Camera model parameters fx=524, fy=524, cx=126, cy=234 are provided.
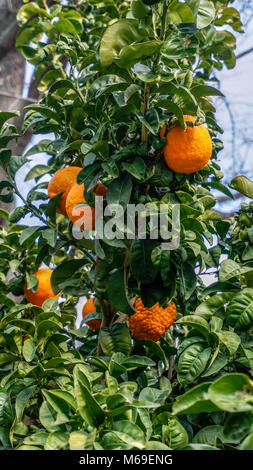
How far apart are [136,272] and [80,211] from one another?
0.14m

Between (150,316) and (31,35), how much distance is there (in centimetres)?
84

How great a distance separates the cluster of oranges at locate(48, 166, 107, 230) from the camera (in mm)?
837

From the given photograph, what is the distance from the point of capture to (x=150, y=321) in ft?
2.76

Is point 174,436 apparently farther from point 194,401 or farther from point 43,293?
point 43,293

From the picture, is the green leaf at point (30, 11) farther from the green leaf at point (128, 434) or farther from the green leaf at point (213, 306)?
the green leaf at point (128, 434)

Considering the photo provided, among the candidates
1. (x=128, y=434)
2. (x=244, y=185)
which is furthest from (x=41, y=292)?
(x=128, y=434)

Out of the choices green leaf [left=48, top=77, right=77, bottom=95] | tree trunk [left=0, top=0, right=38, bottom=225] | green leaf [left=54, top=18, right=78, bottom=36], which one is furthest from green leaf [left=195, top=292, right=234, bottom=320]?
tree trunk [left=0, top=0, right=38, bottom=225]

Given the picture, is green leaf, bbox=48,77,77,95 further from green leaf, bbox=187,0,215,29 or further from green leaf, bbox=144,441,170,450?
green leaf, bbox=144,441,170,450

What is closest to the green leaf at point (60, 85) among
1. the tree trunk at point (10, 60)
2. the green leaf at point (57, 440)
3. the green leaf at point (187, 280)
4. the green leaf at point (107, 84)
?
the green leaf at point (107, 84)

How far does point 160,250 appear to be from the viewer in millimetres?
745

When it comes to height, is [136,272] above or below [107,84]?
below

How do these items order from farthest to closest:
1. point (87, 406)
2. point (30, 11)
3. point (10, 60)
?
1. point (10, 60)
2. point (30, 11)
3. point (87, 406)

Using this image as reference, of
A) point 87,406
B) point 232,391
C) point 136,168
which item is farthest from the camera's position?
point 136,168
